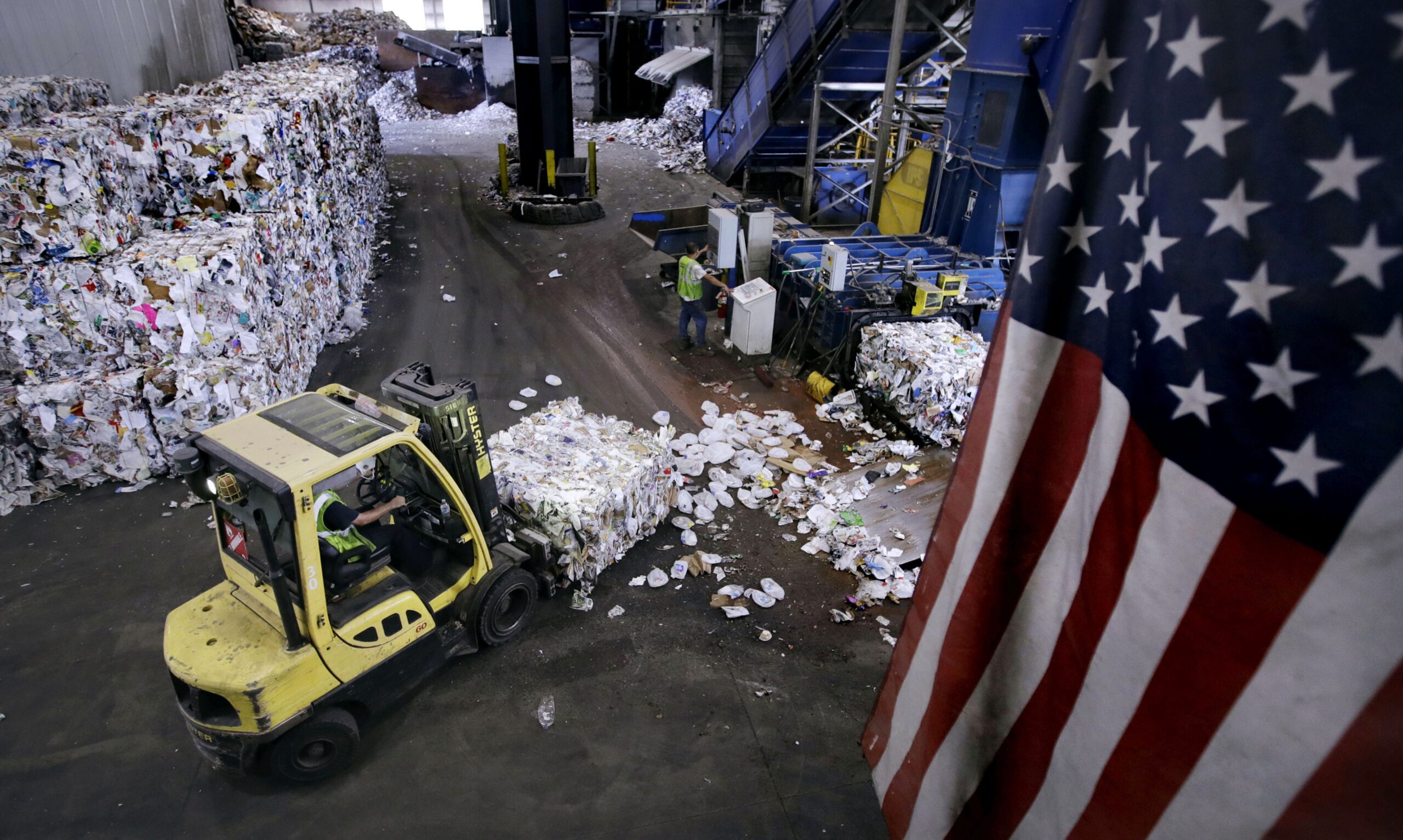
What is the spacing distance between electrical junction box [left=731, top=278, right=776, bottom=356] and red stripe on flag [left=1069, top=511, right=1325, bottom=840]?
8.55 metres

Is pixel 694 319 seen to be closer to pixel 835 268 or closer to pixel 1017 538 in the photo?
pixel 835 268

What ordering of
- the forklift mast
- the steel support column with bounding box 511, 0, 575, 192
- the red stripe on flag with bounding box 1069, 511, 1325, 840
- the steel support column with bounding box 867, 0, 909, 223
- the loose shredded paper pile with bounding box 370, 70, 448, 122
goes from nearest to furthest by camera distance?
1. the red stripe on flag with bounding box 1069, 511, 1325, 840
2. the forklift mast
3. the steel support column with bounding box 867, 0, 909, 223
4. the steel support column with bounding box 511, 0, 575, 192
5. the loose shredded paper pile with bounding box 370, 70, 448, 122

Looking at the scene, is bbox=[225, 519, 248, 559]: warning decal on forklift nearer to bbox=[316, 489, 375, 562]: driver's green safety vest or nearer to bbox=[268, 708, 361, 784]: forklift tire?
bbox=[316, 489, 375, 562]: driver's green safety vest

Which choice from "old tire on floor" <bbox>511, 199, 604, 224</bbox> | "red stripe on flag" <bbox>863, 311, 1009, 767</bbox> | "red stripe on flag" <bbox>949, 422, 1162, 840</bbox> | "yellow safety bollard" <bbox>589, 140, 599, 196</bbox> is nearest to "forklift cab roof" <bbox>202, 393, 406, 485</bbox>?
"red stripe on flag" <bbox>863, 311, 1009, 767</bbox>

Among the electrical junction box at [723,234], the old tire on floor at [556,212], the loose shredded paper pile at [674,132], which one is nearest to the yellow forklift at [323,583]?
the electrical junction box at [723,234]

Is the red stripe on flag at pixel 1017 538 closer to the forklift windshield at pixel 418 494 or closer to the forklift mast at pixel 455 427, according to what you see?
the forklift windshield at pixel 418 494

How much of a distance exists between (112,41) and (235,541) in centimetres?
1268

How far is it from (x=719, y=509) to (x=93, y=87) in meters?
11.4

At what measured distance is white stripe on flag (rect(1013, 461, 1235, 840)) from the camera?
1625 mm

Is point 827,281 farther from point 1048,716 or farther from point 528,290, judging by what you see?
point 1048,716

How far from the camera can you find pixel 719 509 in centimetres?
739

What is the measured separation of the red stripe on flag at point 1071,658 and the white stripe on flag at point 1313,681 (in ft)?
1.15

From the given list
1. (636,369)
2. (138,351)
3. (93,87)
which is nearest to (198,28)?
(93,87)

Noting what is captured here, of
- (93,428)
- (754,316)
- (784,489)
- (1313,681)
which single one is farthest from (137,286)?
(1313,681)
